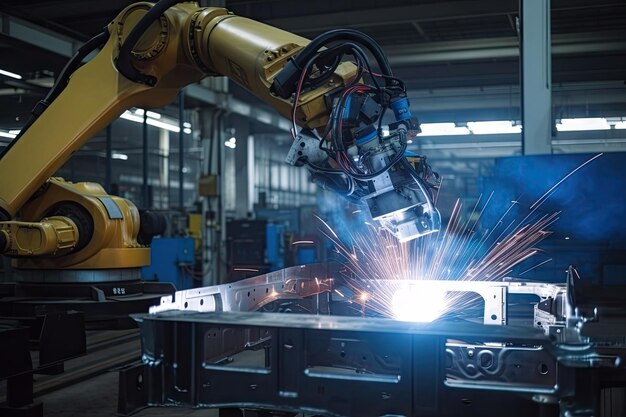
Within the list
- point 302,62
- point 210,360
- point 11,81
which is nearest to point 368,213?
point 302,62

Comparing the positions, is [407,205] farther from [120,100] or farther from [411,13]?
[411,13]

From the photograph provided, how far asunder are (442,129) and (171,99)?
42.8 feet

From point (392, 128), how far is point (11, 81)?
709cm

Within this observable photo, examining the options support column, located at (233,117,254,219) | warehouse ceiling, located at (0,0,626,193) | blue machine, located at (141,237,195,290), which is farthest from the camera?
support column, located at (233,117,254,219)

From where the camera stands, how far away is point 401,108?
2.51m

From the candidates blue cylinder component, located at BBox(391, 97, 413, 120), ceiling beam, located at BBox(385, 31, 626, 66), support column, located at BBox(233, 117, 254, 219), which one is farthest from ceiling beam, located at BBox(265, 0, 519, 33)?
blue cylinder component, located at BBox(391, 97, 413, 120)

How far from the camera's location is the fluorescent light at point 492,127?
50.0ft

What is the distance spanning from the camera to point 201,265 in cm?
1093

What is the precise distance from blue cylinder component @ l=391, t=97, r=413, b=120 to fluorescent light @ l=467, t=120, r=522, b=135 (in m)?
13.1

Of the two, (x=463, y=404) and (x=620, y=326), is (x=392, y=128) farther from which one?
(x=620, y=326)

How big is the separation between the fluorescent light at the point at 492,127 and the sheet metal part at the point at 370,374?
529 inches

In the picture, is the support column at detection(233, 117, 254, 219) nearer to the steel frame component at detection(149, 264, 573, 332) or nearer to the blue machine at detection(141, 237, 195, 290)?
the blue machine at detection(141, 237, 195, 290)

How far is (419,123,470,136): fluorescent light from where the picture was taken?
15.8 meters

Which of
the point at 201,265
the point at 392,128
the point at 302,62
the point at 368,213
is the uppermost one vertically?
the point at 302,62
